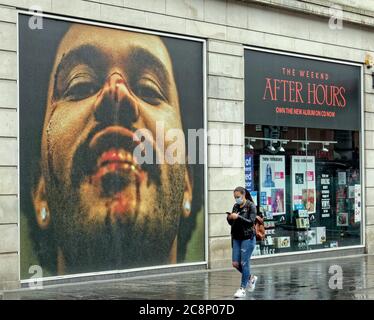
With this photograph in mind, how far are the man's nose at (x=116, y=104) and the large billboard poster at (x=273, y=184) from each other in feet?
13.5

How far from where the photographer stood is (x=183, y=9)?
1709 centimetres

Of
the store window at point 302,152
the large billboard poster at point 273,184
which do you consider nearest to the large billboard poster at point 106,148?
the store window at point 302,152

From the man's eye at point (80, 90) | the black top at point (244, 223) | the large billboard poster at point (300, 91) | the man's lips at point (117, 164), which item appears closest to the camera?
the black top at point (244, 223)

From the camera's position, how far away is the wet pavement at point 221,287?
13492 millimetres

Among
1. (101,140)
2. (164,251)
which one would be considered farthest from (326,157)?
(101,140)

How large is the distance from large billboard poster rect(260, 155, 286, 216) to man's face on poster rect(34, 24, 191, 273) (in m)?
2.59

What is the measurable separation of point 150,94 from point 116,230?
2.90m

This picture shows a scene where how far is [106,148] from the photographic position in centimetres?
1573

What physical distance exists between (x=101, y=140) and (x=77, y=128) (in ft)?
1.95

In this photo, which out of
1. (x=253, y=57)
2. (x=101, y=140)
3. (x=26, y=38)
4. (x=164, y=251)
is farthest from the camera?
(x=253, y=57)

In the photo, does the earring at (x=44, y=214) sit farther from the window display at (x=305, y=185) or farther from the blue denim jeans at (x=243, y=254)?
the window display at (x=305, y=185)

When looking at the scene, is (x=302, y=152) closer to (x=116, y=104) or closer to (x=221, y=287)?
(x=116, y=104)

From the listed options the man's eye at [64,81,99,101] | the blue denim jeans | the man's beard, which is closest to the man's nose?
the man's eye at [64,81,99,101]

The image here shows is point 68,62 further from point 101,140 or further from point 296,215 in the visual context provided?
point 296,215
